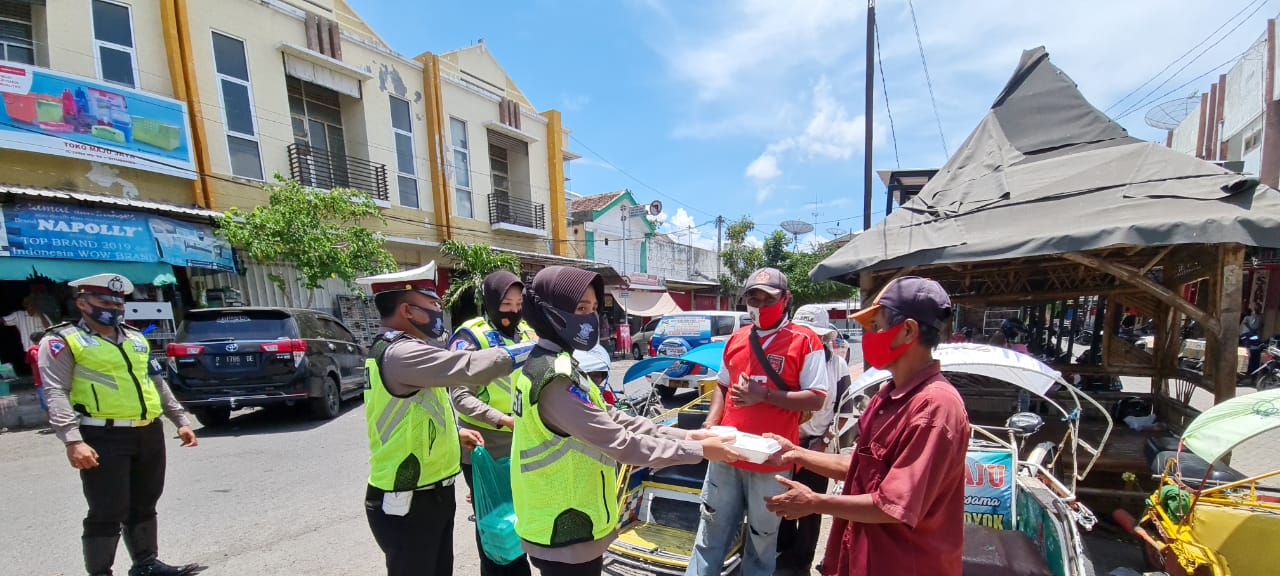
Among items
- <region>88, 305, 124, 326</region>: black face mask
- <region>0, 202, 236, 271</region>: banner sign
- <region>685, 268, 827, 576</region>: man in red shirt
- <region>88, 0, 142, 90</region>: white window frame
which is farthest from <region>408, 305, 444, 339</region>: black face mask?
<region>88, 0, 142, 90</region>: white window frame

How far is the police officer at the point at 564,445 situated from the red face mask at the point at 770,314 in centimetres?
119

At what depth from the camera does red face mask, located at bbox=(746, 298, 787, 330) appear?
286 cm

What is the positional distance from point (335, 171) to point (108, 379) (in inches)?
430

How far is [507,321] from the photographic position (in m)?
3.19

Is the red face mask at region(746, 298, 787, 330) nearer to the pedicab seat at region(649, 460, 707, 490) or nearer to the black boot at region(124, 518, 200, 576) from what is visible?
the pedicab seat at region(649, 460, 707, 490)

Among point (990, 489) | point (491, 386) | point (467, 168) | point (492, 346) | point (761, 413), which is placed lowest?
point (990, 489)

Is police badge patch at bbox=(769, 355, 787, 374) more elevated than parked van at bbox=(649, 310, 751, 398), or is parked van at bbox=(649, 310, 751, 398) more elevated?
police badge patch at bbox=(769, 355, 787, 374)

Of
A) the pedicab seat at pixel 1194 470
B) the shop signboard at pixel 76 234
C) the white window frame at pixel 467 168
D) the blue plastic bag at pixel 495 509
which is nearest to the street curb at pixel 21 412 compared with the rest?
the shop signboard at pixel 76 234

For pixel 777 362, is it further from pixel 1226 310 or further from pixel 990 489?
pixel 1226 310

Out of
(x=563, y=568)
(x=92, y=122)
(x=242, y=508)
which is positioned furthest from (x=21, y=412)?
(x=563, y=568)

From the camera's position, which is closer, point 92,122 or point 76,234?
point 76,234

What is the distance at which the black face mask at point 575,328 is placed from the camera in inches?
73.7

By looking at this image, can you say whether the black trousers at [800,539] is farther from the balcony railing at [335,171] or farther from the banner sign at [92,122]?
the balcony railing at [335,171]

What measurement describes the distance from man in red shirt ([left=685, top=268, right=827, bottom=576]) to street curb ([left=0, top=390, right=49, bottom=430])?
9631mm
